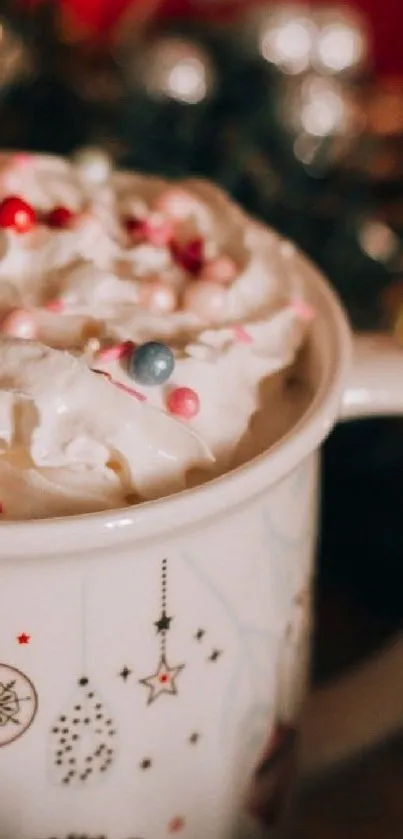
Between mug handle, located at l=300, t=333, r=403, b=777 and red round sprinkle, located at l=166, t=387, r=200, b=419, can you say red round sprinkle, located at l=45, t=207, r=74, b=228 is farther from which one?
mug handle, located at l=300, t=333, r=403, b=777

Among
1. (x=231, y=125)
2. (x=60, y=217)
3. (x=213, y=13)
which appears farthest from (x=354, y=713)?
(x=213, y=13)

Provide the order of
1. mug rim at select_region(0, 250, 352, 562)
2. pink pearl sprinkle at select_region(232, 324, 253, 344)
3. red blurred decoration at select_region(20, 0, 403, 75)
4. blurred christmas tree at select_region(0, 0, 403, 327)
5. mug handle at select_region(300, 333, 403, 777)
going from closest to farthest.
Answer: mug rim at select_region(0, 250, 352, 562) < pink pearl sprinkle at select_region(232, 324, 253, 344) < mug handle at select_region(300, 333, 403, 777) < blurred christmas tree at select_region(0, 0, 403, 327) < red blurred decoration at select_region(20, 0, 403, 75)

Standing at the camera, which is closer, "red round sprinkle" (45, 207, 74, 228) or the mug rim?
the mug rim

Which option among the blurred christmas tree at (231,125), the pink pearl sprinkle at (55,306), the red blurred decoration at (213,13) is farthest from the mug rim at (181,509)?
the red blurred decoration at (213,13)

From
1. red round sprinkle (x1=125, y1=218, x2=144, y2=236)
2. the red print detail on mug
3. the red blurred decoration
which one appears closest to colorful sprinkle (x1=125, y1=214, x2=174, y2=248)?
red round sprinkle (x1=125, y1=218, x2=144, y2=236)

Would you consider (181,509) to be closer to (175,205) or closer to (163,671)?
(163,671)

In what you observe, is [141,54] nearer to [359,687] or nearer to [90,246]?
[90,246]

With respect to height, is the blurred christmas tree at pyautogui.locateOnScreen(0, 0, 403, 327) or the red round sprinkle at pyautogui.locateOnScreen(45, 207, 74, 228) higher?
the red round sprinkle at pyautogui.locateOnScreen(45, 207, 74, 228)
